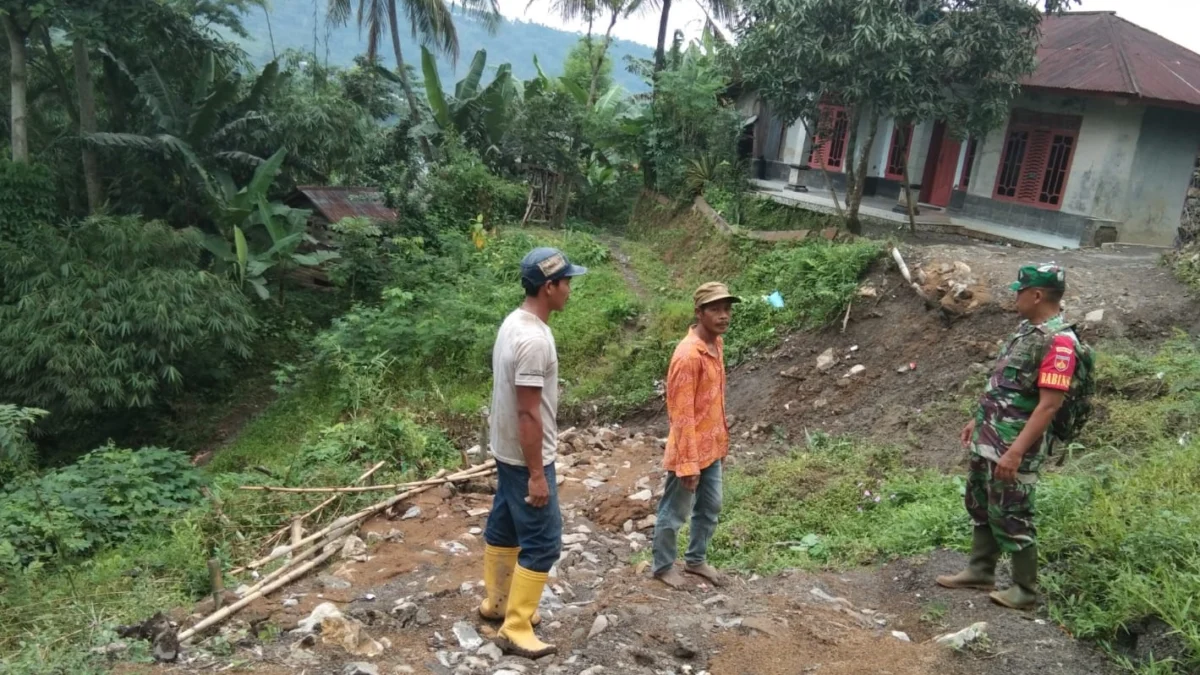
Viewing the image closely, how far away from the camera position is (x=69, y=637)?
3.73 metres

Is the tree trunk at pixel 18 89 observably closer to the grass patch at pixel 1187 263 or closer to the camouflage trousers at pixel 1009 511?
the camouflage trousers at pixel 1009 511

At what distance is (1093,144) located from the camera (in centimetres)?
1211

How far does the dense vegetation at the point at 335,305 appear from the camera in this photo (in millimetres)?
5027

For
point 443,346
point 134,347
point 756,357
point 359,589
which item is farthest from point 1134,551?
point 134,347

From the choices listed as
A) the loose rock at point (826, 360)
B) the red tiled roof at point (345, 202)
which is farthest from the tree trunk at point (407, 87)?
the loose rock at point (826, 360)

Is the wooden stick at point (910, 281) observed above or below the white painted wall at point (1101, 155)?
below

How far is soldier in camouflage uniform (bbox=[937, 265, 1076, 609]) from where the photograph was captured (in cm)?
357

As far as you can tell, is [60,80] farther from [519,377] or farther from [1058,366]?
[1058,366]

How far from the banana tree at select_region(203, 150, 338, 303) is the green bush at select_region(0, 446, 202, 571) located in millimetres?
5153

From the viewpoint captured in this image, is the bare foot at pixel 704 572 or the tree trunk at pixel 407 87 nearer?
A: the bare foot at pixel 704 572

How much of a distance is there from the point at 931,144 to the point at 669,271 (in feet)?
17.7

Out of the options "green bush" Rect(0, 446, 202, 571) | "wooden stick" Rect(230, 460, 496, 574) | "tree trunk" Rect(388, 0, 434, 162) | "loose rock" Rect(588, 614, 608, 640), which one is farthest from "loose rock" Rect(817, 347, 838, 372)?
"tree trunk" Rect(388, 0, 434, 162)

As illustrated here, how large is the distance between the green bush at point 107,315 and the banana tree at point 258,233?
0.65 metres

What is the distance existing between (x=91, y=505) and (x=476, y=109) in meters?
13.3
